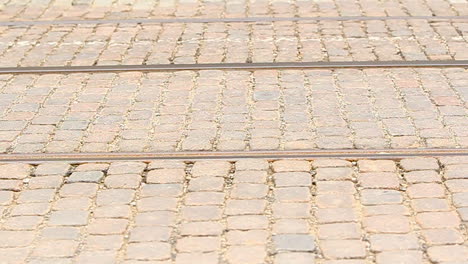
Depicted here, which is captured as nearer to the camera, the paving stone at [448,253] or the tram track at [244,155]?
the paving stone at [448,253]

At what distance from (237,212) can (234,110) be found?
1811 millimetres

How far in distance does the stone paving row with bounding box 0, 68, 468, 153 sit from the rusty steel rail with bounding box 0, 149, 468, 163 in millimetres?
103

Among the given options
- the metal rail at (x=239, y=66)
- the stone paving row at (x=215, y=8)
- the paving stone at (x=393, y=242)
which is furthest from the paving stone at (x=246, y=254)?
the stone paving row at (x=215, y=8)

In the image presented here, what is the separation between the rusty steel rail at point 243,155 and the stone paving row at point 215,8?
3.60 m

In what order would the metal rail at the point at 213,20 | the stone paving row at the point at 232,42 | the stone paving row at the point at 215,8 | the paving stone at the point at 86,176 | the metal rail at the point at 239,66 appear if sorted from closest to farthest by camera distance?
the paving stone at the point at 86,176 < the metal rail at the point at 239,66 < the stone paving row at the point at 232,42 < the metal rail at the point at 213,20 < the stone paving row at the point at 215,8

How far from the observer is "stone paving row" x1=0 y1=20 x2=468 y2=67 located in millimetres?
8766

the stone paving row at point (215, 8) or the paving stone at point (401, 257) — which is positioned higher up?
the stone paving row at point (215, 8)

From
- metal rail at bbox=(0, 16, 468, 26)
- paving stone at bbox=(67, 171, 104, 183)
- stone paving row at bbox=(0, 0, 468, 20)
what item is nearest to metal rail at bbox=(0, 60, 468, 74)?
metal rail at bbox=(0, 16, 468, 26)

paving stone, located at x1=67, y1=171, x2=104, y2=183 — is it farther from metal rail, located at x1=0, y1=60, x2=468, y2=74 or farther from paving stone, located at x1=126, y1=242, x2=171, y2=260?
metal rail, located at x1=0, y1=60, x2=468, y2=74

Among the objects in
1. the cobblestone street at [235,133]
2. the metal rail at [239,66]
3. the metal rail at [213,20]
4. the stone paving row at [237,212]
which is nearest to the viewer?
the stone paving row at [237,212]

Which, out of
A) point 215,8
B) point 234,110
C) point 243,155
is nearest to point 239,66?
point 234,110

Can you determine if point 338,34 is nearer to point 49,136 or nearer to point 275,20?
point 275,20

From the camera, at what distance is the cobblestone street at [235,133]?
5.56 meters

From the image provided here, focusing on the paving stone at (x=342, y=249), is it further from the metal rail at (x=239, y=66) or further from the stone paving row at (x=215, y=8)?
the stone paving row at (x=215, y=8)
